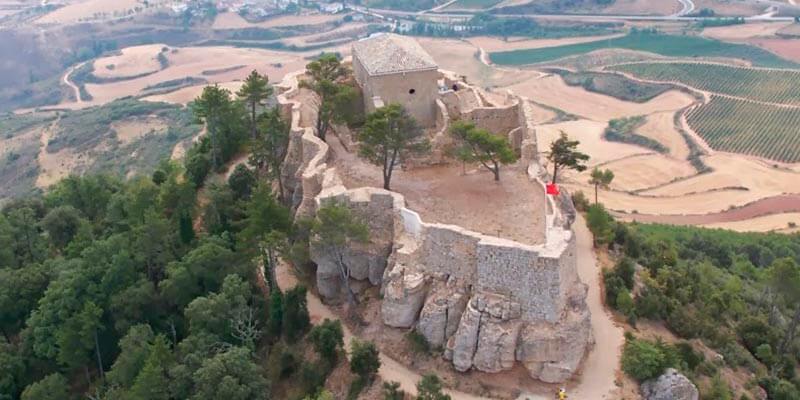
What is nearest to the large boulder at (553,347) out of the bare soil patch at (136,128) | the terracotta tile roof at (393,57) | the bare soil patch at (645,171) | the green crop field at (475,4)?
the terracotta tile roof at (393,57)

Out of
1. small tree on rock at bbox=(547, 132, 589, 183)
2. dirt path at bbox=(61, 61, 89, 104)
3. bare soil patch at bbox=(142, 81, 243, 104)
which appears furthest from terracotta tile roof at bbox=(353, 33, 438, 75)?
dirt path at bbox=(61, 61, 89, 104)

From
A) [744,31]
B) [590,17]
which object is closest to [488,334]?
[744,31]

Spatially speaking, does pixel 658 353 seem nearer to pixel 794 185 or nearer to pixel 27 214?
pixel 27 214

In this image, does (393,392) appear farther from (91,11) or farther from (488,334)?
(91,11)

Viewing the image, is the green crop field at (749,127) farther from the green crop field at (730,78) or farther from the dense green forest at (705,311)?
the dense green forest at (705,311)

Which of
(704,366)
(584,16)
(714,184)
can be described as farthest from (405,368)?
(584,16)

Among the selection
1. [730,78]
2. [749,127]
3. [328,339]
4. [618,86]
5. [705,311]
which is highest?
[328,339]

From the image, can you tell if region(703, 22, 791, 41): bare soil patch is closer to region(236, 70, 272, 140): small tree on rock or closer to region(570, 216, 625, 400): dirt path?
region(570, 216, 625, 400): dirt path
